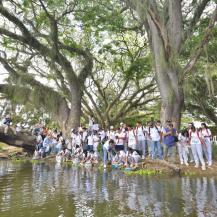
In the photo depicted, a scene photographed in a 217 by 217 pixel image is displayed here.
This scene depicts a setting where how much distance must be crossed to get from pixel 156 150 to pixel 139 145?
0.93 meters

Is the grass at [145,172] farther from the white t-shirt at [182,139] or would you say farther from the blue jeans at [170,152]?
the white t-shirt at [182,139]

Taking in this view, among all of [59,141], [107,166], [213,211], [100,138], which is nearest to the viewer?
[213,211]

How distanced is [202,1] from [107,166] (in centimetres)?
896

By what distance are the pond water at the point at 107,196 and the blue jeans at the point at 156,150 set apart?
2.48 meters

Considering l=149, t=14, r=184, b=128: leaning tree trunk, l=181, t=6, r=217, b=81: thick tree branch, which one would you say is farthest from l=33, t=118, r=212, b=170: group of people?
l=181, t=6, r=217, b=81: thick tree branch

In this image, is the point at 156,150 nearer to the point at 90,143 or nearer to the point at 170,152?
the point at 170,152

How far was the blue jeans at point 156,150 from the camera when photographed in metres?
15.1

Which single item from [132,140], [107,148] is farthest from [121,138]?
[107,148]

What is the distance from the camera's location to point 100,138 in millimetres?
Answer: 17562

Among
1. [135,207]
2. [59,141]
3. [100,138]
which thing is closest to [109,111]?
[59,141]

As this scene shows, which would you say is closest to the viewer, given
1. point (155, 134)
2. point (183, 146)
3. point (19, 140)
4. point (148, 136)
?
point (183, 146)

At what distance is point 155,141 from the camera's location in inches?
595

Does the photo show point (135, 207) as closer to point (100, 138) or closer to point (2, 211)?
point (2, 211)

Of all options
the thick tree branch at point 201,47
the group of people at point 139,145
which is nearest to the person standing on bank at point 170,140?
the group of people at point 139,145
